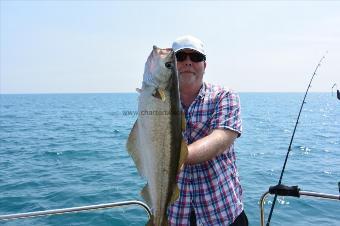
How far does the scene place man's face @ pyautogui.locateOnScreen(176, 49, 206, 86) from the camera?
3646mm

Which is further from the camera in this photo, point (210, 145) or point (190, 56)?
point (190, 56)

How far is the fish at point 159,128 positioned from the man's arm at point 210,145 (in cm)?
26

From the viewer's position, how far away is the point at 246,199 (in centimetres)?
1277

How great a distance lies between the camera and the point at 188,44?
360 centimetres

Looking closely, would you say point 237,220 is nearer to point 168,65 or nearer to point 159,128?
point 159,128

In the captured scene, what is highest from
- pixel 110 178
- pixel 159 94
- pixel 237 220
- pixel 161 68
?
pixel 161 68

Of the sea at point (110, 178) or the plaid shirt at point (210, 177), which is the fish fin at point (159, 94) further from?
the sea at point (110, 178)

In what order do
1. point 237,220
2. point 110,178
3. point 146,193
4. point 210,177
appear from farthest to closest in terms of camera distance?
1. point 110,178
2. point 237,220
3. point 210,177
4. point 146,193

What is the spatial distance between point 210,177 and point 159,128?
1.15m

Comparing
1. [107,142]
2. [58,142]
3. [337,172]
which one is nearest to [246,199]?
[337,172]

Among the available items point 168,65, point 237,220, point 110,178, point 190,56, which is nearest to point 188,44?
point 190,56

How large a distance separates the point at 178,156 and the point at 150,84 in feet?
1.90

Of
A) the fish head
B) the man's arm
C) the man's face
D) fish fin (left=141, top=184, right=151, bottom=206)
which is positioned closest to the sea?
the man's face

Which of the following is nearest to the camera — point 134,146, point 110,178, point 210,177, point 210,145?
point 134,146
